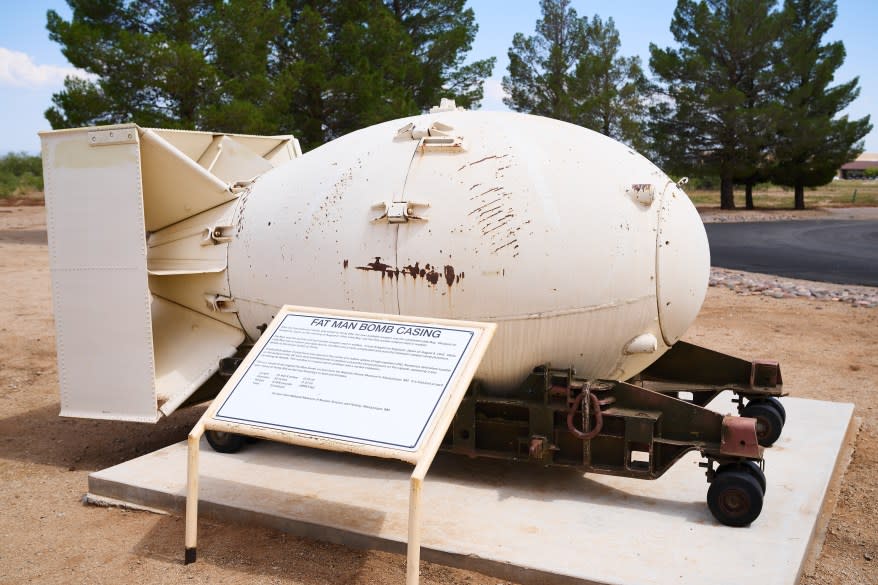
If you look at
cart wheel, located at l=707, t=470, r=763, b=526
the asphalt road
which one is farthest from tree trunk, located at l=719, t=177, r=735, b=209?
cart wheel, located at l=707, t=470, r=763, b=526

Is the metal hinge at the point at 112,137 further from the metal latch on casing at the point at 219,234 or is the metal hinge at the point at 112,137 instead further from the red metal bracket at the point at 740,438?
the red metal bracket at the point at 740,438

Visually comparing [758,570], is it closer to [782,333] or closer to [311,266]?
[311,266]

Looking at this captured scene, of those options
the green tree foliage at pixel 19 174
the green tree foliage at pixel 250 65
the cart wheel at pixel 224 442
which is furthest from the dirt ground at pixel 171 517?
the green tree foliage at pixel 19 174

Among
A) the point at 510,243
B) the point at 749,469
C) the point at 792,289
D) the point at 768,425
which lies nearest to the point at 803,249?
the point at 792,289

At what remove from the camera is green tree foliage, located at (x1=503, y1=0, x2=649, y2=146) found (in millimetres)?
27453

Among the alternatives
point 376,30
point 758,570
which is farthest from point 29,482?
point 376,30

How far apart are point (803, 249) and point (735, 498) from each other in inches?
588

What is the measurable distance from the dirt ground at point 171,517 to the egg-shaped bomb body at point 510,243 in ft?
4.25

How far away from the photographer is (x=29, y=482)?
4.95 metres

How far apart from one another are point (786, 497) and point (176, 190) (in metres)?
4.00

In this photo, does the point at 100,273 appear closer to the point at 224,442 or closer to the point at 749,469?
the point at 224,442

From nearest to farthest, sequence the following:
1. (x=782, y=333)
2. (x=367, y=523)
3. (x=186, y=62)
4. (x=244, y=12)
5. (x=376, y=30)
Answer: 1. (x=367, y=523)
2. (x=782, y=333)
3. (x=186, y=62)
4. (x=244, y=12)
5. (x=376, y=30)

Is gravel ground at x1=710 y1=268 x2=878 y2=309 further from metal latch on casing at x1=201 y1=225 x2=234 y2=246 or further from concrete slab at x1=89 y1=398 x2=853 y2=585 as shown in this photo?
metal latch on casing at x1=201 y1=225 x2=234 y2=246

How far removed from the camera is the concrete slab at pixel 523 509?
3.49m
